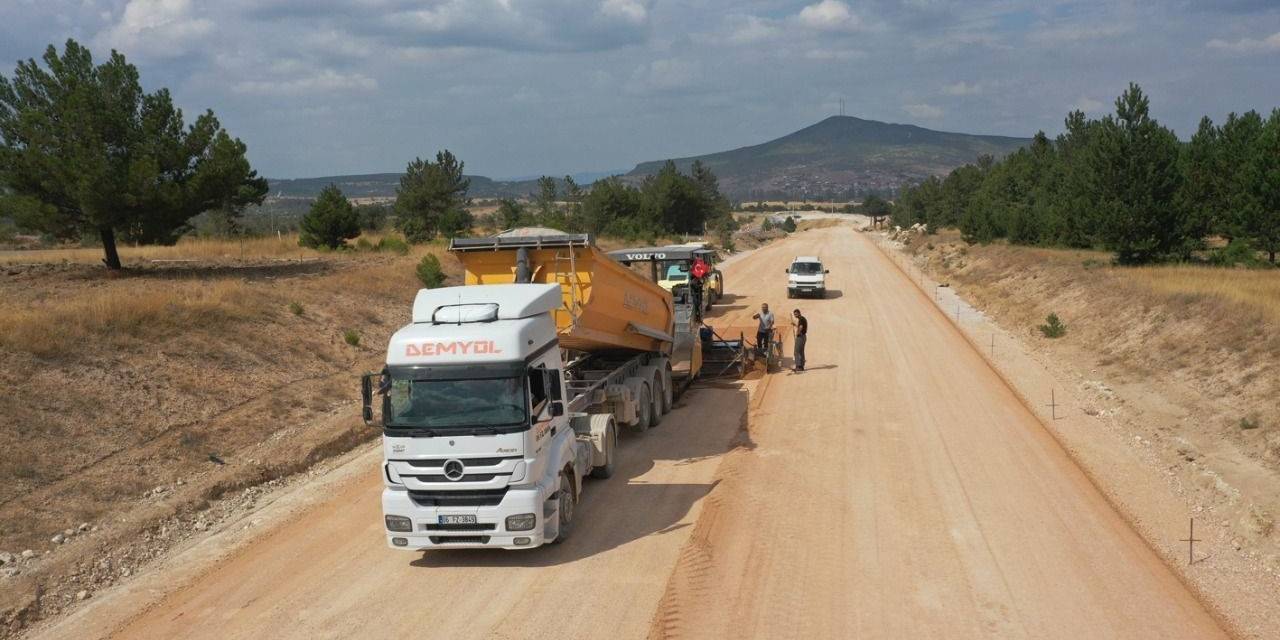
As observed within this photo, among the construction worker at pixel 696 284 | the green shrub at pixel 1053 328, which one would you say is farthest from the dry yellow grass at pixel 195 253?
the green shrub at pixel 1053 328

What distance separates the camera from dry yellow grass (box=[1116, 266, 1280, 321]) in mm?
22344

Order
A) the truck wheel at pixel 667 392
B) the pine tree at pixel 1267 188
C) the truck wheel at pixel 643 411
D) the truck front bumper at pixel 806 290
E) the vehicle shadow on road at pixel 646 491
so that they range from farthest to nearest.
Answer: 1. the truck front bumper at pixel 806 290
2. the pine tree at pixel 1267 188
3. the truck wheel at pixel 667 392
4. the truck wheel at pixel 643 411
5. the vehicle shadow on road at pixel 646 491

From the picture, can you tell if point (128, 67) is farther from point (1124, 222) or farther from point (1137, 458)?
point (1124, 222)

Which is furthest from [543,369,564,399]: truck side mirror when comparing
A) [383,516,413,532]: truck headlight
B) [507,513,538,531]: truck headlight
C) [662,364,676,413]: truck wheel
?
[662,364,676,413]: truck wheel

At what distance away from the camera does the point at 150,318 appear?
19828 mm

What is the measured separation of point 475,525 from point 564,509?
57.0 inches

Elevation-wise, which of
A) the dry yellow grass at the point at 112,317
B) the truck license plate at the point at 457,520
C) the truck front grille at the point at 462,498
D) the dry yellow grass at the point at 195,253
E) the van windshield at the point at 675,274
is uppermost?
the dry yellow grass at the point at 195,253

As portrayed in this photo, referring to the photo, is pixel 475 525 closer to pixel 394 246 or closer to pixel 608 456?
pixel 608 456

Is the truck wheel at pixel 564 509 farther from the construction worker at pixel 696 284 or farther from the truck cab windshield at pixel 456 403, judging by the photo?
the construction worker at pixel 696 284

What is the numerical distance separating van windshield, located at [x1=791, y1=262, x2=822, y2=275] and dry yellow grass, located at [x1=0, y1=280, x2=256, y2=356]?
24.3 metres

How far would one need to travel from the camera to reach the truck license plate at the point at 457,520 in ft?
34.3

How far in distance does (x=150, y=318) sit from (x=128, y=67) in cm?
1395

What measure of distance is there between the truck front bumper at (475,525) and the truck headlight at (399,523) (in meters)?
0.04

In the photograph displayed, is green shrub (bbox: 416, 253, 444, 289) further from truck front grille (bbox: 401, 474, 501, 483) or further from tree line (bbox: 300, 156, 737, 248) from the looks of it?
truck front grille (bbox: 401, 474, 501, 483)
